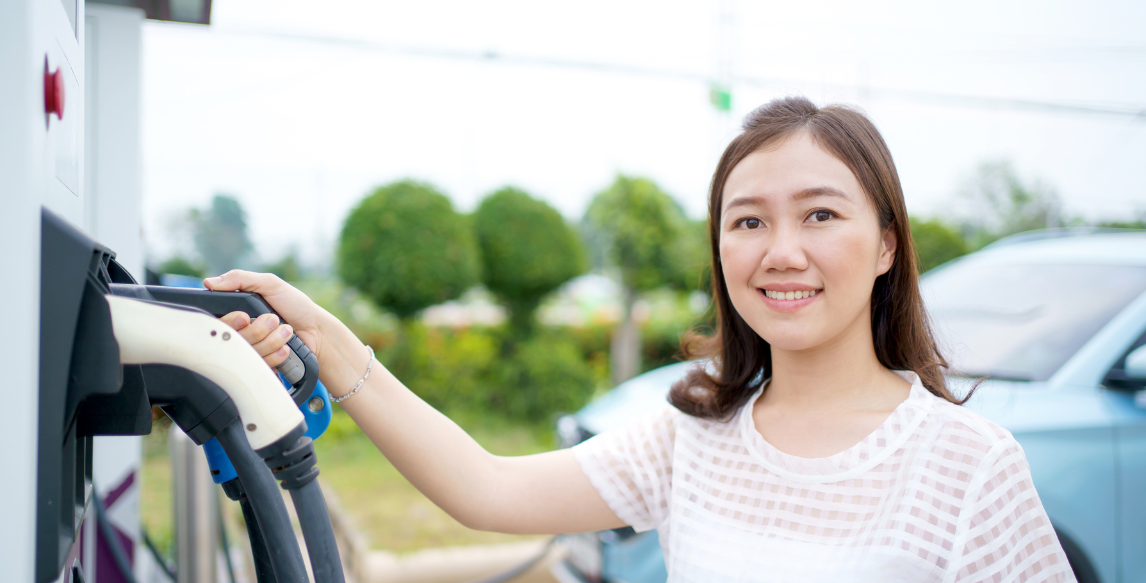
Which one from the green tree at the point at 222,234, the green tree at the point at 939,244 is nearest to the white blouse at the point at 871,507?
the green tree at the point at 222,234

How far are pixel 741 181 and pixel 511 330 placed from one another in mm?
6432

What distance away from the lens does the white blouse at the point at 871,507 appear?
119 centimetres

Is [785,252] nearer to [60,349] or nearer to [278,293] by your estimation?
[278,293]

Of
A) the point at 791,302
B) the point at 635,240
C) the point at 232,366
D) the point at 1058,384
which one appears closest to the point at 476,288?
the point at 635,240

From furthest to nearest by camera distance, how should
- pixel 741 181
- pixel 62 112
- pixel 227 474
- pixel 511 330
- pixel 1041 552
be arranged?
pixel 511 330
pixel 741 181
pixel 1041 552
pixel 227 474
pixel 62 112

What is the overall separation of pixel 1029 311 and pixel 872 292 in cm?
186

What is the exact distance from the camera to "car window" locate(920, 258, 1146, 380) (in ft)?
8.87

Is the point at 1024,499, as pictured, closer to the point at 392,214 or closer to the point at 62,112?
the point at 62,112

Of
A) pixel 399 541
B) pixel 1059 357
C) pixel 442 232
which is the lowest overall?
pixel 399 541

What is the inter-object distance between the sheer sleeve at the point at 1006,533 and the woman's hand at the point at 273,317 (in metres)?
1.09

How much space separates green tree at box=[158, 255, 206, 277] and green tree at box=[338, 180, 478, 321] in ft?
4.82

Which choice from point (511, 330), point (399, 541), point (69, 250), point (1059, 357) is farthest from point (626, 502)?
point (511, 330)

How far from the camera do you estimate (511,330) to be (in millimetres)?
7738

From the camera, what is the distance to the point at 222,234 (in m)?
7.20
